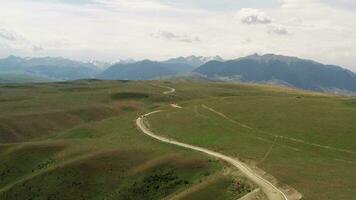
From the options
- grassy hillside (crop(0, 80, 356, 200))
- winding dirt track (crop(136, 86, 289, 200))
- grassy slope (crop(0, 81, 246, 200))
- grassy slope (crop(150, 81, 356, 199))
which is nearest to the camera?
winding dirt track (crop(136, 86, 289, 200))

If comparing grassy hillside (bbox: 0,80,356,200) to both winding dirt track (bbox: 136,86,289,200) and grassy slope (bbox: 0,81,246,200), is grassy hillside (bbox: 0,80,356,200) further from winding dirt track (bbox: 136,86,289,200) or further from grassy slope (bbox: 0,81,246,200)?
winding dirt track (bbox: 136,86,289,200)

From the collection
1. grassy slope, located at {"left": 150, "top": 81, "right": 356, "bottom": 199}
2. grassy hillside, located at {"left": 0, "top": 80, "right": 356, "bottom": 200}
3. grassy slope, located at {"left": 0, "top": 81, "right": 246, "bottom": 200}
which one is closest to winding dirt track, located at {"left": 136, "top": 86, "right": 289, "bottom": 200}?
grassy hillside, located at {"left": 0, "top": 80, "right": 356, "bottom": 200}

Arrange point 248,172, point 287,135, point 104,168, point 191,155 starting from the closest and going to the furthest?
point 248,172 < point 191,155 < point 104,168 < point 287,135

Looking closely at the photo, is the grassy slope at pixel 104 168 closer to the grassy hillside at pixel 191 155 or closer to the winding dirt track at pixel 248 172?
the grassy hillside at pixel 191 155

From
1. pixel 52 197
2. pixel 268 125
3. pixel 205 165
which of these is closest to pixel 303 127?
pixel 268 125

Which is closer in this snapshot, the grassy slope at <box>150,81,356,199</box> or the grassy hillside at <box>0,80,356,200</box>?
the grassy slope at <box>150,81,356,199</box>

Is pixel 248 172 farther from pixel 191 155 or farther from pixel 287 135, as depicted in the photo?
pixel 287 135

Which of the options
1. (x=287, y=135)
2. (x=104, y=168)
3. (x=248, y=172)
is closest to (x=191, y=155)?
(x=104, y=168)

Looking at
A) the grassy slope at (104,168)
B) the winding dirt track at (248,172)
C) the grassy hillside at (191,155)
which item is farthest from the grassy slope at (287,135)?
the grassy slope at (104,168)

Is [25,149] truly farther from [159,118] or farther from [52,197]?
[159,118]
